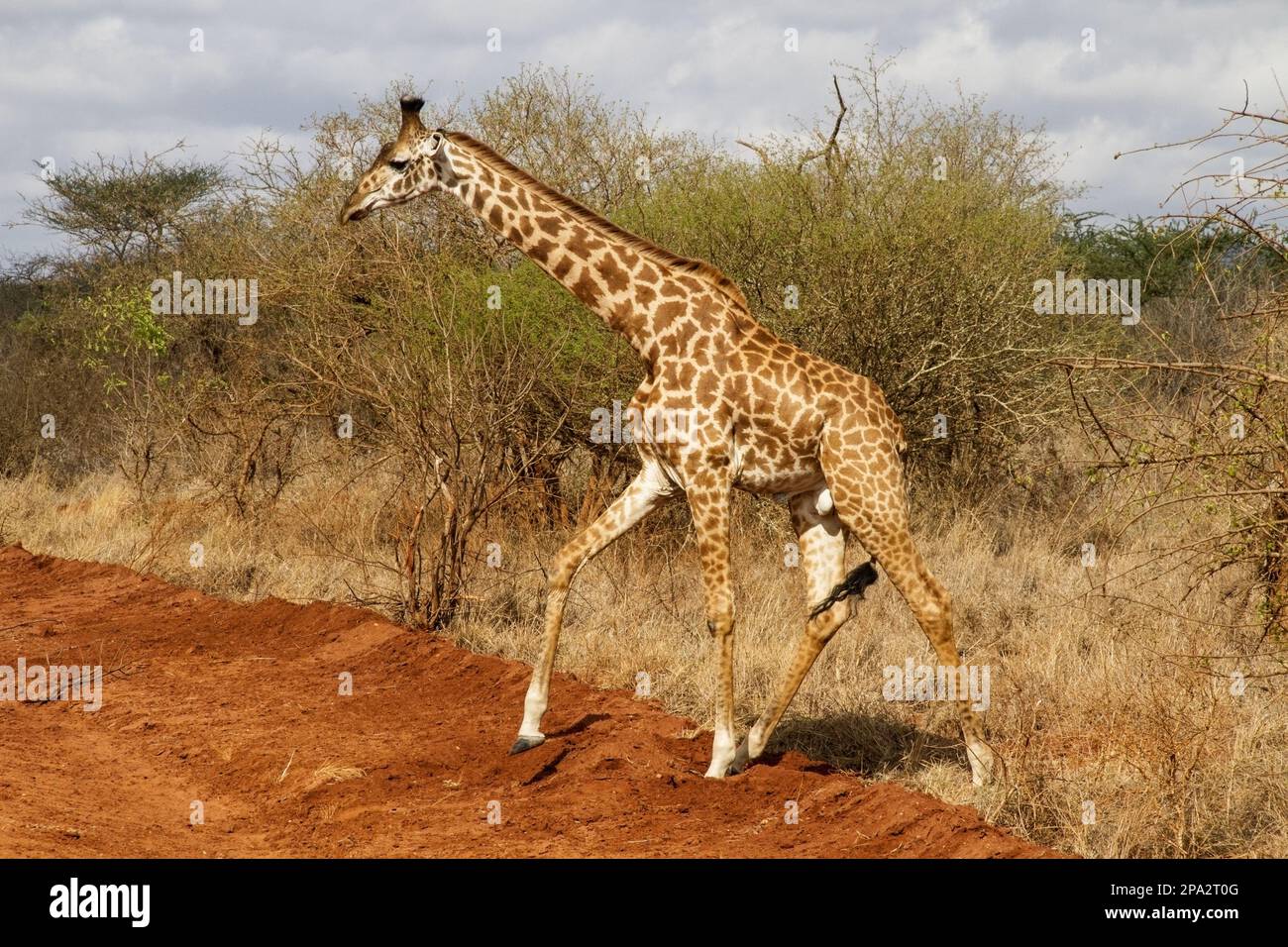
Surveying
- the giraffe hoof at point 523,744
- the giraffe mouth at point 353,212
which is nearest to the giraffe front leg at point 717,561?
the giraffe hoof at point 523,744

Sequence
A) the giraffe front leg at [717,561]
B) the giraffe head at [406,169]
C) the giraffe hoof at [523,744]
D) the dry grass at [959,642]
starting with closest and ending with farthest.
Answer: the dry grass at [959,642] → the giraffe front leg at [717,561] → the giraffe hoof at [523,744] → the giraffe head at [406,169]

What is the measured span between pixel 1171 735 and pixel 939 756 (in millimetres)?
1407

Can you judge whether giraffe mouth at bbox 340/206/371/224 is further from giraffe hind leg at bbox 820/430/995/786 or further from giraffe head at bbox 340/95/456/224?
giraffe hind leg at bbox 820/430/995/786

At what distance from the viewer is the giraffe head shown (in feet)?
22.7

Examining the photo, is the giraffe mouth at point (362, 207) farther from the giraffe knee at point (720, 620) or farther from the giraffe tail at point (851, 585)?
the giraffe tail at point (851, 585)

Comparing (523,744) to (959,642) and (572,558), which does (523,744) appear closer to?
(572,558)

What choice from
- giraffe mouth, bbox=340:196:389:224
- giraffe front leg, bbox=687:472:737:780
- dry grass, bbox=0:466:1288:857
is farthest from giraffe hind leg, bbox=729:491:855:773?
giraffe mouth, bbox=340:196:389:224

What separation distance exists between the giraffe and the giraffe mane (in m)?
0.01

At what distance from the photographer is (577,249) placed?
6832mm

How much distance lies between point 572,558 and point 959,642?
3.25 m

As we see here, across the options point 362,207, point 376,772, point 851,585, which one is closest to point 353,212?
point 362,207

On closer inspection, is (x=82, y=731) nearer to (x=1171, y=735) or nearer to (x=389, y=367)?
(x=389, y=367)

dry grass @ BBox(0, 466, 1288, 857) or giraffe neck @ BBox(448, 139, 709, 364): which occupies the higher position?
giraffe neck @ BBox(448, 139, 709, 364)

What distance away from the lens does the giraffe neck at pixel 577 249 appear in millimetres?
6684
